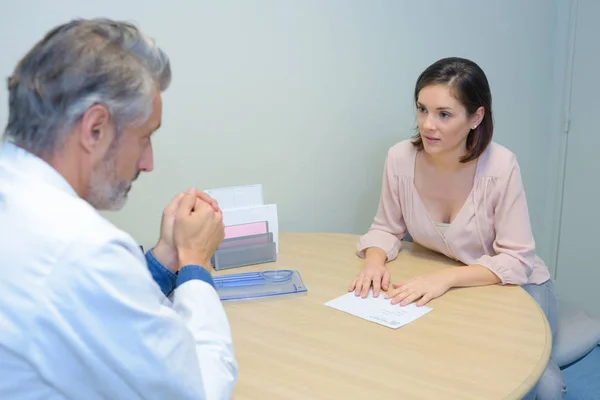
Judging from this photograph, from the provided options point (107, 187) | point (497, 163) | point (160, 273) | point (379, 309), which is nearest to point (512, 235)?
point (497, 163)

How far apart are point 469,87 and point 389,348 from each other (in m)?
0.86

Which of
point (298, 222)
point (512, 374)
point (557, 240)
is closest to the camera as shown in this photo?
point (512, 374)

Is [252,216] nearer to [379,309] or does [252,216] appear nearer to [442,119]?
[379,309]

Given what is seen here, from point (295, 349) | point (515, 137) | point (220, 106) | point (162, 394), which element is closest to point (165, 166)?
point (220, 106)

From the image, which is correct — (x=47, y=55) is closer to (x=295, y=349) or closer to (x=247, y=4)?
(x=295, y=349)

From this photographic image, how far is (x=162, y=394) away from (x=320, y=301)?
0.71 m

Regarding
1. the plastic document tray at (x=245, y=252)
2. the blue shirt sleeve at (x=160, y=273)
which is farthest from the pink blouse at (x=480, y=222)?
the blue shirt sleeve at (x=160, y=273)

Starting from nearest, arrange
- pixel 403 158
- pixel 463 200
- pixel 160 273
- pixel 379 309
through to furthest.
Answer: pixel 160 273 < pixel 379 309 < pixel 463 200 < pixel 403 158

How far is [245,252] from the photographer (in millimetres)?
1740

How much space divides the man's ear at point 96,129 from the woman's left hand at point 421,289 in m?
0.85

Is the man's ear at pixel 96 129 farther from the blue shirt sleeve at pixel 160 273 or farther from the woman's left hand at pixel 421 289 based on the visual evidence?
the woman's left hand at pixel 421 289

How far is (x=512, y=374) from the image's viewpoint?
3.64 feet

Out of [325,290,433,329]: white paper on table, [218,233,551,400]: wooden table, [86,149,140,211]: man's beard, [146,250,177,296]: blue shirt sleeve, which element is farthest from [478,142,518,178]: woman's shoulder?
[86,149,140,211]: man's beard

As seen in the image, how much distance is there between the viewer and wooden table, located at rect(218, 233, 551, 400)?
3.52 ft
